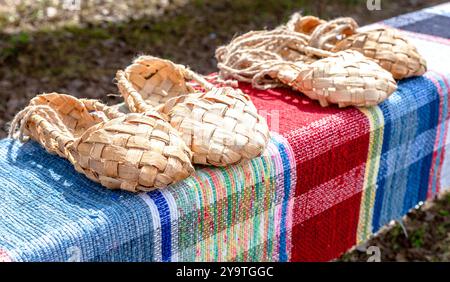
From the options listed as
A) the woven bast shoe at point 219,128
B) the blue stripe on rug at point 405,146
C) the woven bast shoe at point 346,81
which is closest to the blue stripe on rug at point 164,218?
the woven bast shoe at point 219,128

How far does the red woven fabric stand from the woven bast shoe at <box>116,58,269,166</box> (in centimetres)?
16

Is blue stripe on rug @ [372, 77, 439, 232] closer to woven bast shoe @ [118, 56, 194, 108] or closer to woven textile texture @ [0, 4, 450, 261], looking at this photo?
woven textile texture @ [0, 4, 450, 261]

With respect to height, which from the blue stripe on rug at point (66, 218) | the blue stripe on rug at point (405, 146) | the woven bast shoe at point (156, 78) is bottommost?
the blue stripe on rug at point (405, 146)

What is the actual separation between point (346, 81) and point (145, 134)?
0.52 m

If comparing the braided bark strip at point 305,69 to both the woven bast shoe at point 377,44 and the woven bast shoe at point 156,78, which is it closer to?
the woven bast shoe at point 377,44

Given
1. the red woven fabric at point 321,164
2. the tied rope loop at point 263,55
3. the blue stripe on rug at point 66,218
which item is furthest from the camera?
the tied rope loop at point 263,55

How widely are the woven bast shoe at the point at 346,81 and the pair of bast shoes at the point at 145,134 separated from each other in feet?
0.85

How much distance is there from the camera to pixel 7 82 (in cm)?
283

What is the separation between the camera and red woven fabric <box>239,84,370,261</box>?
1.31 meters

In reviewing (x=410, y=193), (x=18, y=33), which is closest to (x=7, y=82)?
(x=18, y=33)

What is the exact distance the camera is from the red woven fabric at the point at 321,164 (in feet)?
4.30

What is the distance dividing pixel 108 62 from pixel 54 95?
1.90 m

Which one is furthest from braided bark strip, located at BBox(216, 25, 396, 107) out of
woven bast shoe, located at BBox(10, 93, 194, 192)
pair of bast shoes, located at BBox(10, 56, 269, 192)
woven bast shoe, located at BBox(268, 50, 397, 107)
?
woven bast shoe, located at BBox(10, 93, 194, 192)

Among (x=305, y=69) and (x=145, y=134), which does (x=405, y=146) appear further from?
(x=145, y=134)
